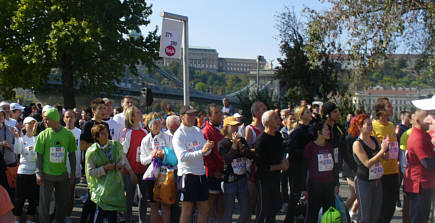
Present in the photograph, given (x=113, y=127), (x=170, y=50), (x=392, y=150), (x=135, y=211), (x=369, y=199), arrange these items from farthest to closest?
(x=170, y=50)
(x=135, y=211)
(x=113, y=127)
(x=392, y=150)
(x=369, y=199)

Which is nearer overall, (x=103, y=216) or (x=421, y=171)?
(x=421, y=171)

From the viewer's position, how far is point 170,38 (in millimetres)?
9781

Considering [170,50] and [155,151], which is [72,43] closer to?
[170,50]

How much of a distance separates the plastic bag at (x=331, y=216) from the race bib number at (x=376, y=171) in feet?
2.24

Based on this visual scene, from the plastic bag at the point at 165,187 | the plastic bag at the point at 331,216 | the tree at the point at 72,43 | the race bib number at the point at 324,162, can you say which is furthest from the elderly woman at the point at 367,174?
the tree at the point at 72,43

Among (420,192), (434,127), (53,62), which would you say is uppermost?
(53,62)

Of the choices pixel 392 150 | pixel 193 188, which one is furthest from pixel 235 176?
pixel 392 150

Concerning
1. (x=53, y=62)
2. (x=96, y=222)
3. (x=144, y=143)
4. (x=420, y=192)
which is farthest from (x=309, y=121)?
(x=53, y=62)

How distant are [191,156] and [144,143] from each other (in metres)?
1.06

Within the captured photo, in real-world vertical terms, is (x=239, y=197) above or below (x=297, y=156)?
below

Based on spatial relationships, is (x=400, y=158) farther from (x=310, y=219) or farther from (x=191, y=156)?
(x=191, y=156)

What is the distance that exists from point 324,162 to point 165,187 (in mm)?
2026

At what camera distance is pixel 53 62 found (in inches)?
910

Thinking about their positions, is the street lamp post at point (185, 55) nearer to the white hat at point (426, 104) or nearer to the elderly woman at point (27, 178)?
the elderly woman at point (27, 178)
